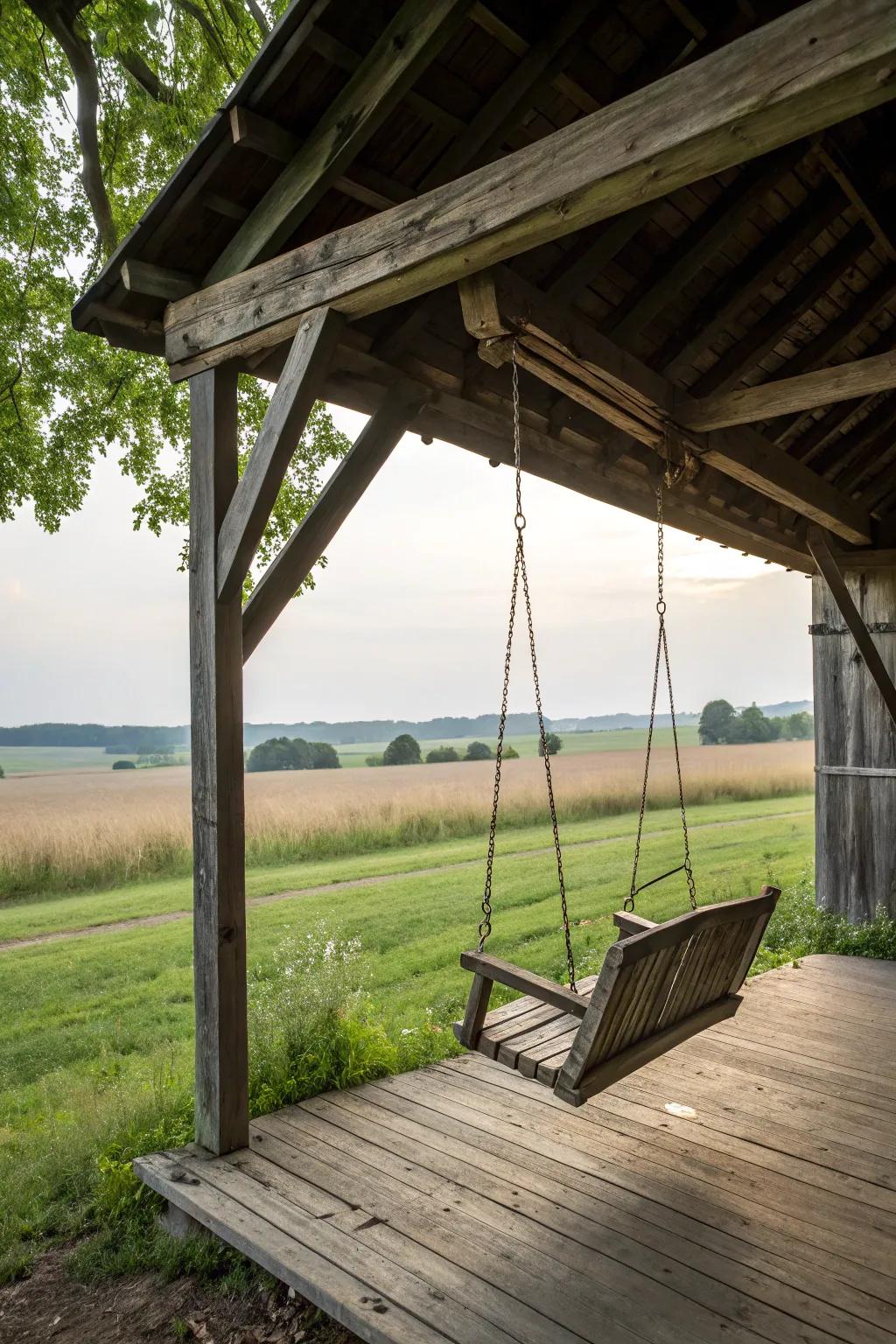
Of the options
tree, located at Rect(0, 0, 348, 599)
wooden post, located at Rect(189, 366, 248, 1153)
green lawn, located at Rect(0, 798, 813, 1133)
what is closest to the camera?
wooden post, located at Rect(189, 366, 248, 1153)

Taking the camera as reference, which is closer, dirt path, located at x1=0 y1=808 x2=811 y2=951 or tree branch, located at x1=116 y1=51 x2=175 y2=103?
tree branch, located at x1=116 y1=51 x2=175 y2=103

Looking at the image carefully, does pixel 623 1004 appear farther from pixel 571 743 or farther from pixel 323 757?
pixel 571 743

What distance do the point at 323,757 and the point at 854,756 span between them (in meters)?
15.2

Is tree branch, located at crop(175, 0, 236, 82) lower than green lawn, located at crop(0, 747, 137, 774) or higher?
higher

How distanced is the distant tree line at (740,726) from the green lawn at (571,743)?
0.65 meters

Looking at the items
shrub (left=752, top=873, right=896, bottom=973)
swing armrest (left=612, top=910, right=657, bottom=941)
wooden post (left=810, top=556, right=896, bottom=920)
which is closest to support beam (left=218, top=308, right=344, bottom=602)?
swing armrest (left=612, top=910, right=657, bottom=941)

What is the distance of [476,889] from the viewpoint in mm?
9477

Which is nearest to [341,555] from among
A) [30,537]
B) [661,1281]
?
[30,537]

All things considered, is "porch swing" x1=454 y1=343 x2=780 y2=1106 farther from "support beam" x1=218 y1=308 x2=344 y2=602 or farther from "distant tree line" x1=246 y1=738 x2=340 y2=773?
"distant tree line" x1=246 y1=738 x2=340 y2=773

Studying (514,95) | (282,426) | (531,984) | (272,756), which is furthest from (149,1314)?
(272,756)

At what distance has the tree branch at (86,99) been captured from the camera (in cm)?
652

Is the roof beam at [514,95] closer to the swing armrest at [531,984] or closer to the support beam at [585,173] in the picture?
the support beam at [585,173]

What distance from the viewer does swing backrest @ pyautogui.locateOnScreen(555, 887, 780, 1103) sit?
2.62 m

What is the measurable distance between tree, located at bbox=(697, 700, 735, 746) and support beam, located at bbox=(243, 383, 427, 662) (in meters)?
23.5
